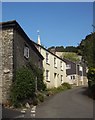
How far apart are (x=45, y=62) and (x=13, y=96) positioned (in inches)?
806

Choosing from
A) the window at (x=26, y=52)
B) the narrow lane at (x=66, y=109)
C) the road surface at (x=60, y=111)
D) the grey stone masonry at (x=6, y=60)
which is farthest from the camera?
the window at (x=26, y=52)

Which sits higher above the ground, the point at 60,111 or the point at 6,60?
the point at 6,60

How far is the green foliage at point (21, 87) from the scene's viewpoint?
19906 mm

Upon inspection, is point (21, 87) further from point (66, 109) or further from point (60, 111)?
point (60, 111)

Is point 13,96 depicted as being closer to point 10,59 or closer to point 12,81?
point 12,81

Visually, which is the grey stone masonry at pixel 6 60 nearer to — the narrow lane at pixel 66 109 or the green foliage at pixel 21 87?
the green foliage at pixel 21 87

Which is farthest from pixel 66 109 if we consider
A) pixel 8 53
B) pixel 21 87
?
pixel 8 53

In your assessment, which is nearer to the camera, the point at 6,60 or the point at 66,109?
the point at 66,109

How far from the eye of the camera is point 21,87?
789 inches

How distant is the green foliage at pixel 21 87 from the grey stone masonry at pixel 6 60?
21.0 inches

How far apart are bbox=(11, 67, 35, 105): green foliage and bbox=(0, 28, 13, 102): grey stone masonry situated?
0.53m

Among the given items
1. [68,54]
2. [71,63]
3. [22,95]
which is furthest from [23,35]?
[68,54]

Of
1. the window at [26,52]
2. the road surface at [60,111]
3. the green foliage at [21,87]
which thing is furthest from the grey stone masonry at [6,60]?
the window at [26,52]

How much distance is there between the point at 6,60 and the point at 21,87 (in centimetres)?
244
